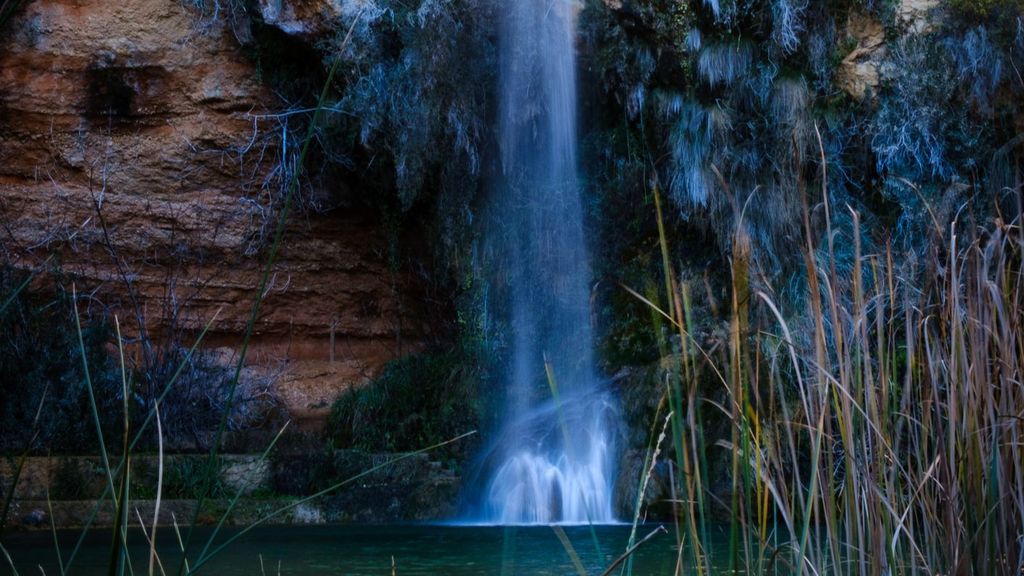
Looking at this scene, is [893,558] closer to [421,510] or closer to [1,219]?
[421,510]

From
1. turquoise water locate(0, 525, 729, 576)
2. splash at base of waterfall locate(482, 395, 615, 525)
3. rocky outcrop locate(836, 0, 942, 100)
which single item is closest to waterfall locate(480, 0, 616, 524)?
splash at base of waterfall locate(482, 395, 615, 525)

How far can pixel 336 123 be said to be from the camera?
823cm

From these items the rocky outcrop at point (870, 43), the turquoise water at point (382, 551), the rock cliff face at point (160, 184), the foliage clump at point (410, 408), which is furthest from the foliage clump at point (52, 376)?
the rocky outcrop at point (870, 43)

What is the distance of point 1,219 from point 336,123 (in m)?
3.07

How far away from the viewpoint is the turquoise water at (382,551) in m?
4.01

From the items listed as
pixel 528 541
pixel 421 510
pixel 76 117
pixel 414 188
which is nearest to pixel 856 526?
pixel 528 541

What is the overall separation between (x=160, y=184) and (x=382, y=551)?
5247mm

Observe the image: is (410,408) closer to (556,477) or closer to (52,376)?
(556,477)

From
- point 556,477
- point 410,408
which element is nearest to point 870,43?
point 556,477

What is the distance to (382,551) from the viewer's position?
4.78 meters

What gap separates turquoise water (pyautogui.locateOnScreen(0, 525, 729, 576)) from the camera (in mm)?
4008

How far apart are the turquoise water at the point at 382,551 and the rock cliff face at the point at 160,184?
324 cm

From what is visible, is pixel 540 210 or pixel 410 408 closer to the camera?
pixel 540 210

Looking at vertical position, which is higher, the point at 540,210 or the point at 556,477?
the point at 540,210
